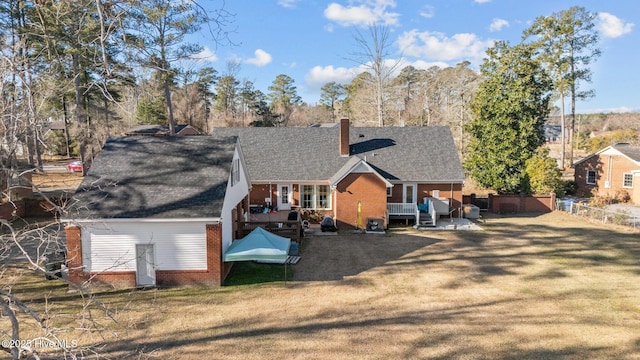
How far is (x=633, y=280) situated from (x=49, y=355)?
2059 centimetres

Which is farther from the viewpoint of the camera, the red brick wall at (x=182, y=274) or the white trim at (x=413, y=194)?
the white trim at (x=413, y=194)

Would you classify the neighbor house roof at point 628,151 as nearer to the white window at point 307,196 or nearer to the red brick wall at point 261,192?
the white window at point 307,196

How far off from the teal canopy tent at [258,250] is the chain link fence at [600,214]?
73.2 ft

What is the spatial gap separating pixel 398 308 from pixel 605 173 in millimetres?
30634

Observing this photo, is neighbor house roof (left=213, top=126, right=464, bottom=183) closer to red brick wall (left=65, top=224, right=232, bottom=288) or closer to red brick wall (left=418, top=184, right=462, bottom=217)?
red brick wall (left=418, top=184, right=462, bottom=217)

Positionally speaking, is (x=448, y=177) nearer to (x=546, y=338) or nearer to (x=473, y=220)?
(x=473, y=220)

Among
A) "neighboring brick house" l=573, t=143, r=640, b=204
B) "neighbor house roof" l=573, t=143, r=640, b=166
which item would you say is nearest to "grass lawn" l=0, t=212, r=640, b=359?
"neighboring brick house" l=573, t=143, r=640, b=204

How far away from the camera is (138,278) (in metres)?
15.2

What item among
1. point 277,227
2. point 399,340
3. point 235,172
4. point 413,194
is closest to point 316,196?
point 277,227

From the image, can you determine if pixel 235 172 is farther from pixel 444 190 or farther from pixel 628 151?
pixel 628 151

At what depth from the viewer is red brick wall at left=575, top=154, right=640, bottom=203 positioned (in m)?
32.5

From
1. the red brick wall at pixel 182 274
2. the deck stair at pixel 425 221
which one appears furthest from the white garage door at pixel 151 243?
the deck stair at pixel 425 221

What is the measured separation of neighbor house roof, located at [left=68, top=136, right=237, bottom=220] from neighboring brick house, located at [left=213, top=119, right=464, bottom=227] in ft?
28.6

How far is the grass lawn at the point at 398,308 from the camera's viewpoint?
10.6 metres
